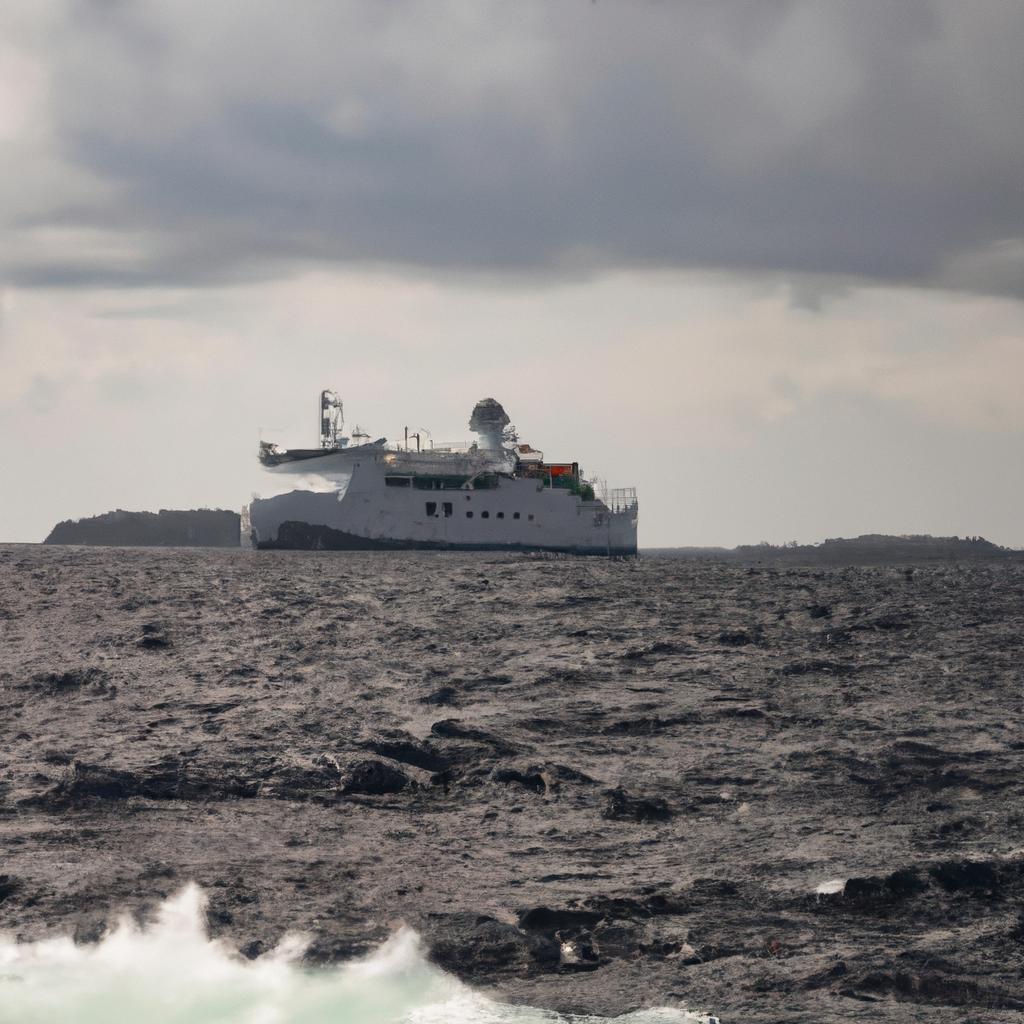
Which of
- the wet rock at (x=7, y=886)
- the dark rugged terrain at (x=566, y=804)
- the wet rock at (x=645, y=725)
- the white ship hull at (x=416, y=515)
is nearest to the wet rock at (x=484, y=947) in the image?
the dark rugged terrain at (x=566, y=804)

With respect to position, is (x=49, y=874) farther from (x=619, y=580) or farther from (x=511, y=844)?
(x=619, y=580)

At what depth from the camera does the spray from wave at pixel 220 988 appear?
781 cm

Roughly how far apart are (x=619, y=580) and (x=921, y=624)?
19852 mm

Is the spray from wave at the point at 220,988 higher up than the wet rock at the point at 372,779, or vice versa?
the wet rock at the point at 372,779

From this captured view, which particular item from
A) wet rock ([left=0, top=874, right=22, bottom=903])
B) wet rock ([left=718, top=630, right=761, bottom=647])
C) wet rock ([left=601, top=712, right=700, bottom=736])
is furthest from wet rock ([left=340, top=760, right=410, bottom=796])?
wet rock ([left=718, top=630, right=761, bottom=647])

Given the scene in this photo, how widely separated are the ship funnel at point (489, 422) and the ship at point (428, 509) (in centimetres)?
392

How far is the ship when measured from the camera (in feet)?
310

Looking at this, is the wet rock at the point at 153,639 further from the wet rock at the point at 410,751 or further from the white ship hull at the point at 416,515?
the white ship hull at the point at 416,515

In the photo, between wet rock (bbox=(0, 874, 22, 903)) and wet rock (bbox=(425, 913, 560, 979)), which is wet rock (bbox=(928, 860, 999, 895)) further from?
wet rock (bbox=(0, 874, 22, 903))

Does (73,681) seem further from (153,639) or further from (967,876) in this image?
(967,876)

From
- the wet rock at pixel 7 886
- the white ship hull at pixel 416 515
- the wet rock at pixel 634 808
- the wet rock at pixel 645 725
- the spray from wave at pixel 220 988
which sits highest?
the white ship hull at pixel 416 515

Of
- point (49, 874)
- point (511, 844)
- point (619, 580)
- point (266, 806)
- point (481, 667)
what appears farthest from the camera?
point (619, 580)

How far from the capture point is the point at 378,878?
393 inches

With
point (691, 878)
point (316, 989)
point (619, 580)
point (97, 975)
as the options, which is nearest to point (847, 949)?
point (691, 878)
